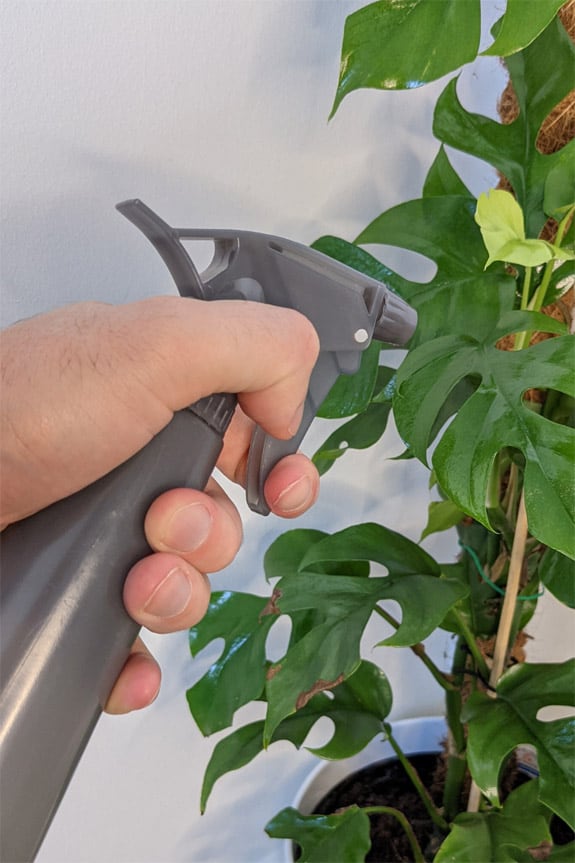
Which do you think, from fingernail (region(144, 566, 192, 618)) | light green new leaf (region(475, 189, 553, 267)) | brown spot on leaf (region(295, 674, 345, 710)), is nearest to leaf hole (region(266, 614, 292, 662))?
brown spot on leaf (region(295, 674, 345, 710))

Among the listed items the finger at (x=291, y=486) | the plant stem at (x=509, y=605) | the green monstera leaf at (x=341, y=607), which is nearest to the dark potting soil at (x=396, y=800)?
the plant stem at (x=509, y=605)

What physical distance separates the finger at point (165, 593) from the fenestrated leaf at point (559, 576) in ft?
1.05

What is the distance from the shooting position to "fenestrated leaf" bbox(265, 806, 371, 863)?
622 millimetres

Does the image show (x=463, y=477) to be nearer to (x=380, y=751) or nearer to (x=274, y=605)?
(x=274, y=605)

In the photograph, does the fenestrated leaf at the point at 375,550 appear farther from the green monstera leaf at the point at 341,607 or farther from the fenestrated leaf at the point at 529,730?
the fenestrated leaf at the point at 529,730

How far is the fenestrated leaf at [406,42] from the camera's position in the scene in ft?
1.48

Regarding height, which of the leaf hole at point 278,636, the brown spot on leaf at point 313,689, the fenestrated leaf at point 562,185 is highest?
the fenestrated leaf at point 562,185

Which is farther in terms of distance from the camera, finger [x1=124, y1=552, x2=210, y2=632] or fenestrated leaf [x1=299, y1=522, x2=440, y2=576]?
fenestrated leaf [x1=299, y1=522, x2=440, y2=576]

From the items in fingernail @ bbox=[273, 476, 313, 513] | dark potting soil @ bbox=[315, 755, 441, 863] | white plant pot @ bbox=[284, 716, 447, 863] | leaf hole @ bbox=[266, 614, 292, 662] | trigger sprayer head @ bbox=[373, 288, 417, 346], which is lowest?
dark potting soil @ bbox=[315, 755, 441, 863]

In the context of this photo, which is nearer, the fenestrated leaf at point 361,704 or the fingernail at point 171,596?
the fingernail at point 171,596

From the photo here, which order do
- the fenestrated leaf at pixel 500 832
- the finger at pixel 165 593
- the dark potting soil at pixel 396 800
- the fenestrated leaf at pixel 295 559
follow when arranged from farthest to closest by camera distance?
the dark potting soil at pixel 396 800
the fenestrated leaf at pixel 295 559
the fenestrated leaf at pixel 500 832
the finger at pixel 165 593

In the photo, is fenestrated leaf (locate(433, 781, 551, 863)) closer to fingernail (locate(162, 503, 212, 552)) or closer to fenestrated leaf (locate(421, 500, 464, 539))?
fenestrated leaf (locate(421, 500, 464, 539))

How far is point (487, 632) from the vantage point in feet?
2.28

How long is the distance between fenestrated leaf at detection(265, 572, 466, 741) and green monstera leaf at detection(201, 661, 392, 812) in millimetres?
151
